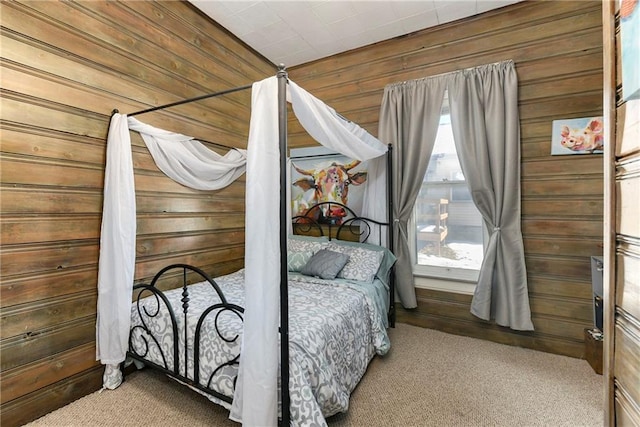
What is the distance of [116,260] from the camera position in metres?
1.86

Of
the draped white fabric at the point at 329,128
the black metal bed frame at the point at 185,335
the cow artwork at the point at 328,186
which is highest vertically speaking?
the draped white fabric at the point at 329,128

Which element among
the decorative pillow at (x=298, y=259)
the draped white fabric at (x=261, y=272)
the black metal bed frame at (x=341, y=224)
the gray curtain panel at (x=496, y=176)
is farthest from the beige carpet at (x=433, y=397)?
the decorative pillow at (x=298, y=259)

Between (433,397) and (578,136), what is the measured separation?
228 centimetres

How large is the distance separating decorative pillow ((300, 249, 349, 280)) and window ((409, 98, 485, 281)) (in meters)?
0.88

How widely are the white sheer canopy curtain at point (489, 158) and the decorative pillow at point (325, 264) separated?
765 mm

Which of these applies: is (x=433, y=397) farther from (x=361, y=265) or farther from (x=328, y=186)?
(x=328, y=186)

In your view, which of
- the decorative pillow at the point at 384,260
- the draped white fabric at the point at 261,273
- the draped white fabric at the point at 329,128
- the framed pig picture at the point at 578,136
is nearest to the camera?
the draped white fabric at the point at 261,273

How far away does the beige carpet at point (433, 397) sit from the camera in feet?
5.43

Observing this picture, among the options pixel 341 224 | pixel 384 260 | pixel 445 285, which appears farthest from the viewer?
pixel 341 224

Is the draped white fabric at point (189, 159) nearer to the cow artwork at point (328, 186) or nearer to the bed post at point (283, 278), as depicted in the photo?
the cow artwork at point (328, 186)

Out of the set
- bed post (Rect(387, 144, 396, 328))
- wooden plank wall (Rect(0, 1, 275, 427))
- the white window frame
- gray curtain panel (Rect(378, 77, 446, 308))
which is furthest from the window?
wooden plank wall (Rect(0, 1, 275, 427))

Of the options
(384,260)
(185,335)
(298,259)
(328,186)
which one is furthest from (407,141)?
(185,335)

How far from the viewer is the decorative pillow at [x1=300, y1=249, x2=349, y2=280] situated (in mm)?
2508

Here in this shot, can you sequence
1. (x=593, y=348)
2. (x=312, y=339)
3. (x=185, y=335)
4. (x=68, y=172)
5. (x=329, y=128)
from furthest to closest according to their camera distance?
1. (x=593, y=348)
2. (x=329, y=128)
3. (x=68, y=172)
4. (x=185, y=335)
5. (x=312, y=339)
